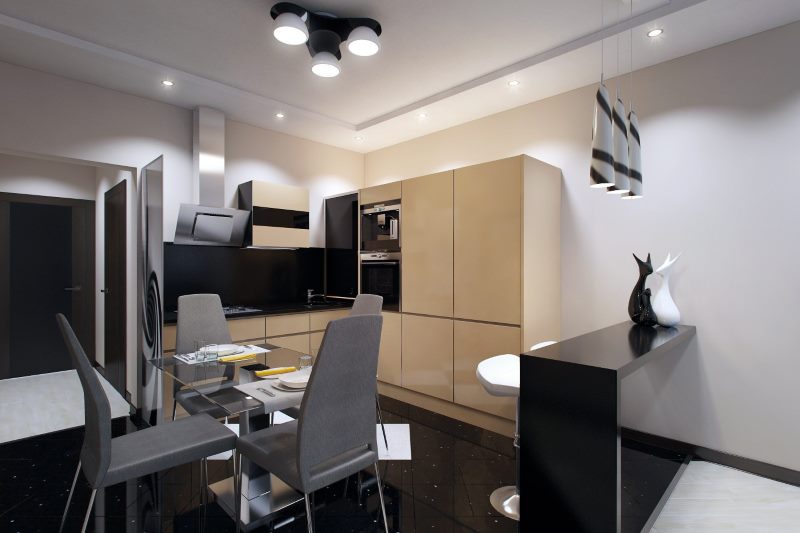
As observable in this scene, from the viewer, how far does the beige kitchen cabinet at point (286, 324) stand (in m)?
3.71

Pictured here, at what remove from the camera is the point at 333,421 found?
167cm

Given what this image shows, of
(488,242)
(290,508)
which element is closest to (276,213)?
(488,242)

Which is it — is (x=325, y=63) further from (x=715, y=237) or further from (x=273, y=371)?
(x=715, y=237)

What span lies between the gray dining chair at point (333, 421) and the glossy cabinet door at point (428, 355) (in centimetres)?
165

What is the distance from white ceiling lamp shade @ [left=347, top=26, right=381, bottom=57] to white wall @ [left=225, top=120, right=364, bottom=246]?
2032 millimetres

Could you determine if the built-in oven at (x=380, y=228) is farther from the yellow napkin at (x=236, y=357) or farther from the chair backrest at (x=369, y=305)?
the yellow napkin at (x=236, y=357)

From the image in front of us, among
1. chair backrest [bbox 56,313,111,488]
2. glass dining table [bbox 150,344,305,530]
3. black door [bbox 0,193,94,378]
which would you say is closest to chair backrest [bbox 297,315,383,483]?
glass dining table [bbox 150,344,305,530]

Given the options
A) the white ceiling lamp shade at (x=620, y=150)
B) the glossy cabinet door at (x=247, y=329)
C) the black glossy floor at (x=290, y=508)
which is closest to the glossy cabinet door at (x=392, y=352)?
the black glossy floor at (x=290, y=508)

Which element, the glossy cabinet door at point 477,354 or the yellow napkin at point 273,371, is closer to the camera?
the yellow napkin at point 273,371

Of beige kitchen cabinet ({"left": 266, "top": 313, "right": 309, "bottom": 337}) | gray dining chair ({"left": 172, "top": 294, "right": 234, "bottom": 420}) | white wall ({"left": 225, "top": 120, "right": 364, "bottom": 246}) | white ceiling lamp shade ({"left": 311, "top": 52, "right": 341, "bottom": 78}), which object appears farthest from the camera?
white wall ({"left": 225, "top": 120, "right": 364, "bottom": 246})

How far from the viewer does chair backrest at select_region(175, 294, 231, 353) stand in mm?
2871

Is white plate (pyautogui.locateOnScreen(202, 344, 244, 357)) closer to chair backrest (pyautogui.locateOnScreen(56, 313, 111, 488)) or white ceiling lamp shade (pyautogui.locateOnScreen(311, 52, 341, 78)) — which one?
chair backrest (pyautogui.locateOnScreen(56, 313, 111, 488))

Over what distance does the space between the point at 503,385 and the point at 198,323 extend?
6.97 ft

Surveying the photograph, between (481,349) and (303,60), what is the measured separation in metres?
2.48
